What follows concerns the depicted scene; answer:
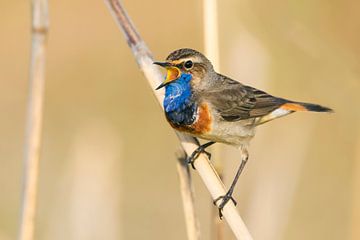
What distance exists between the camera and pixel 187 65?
148 inches

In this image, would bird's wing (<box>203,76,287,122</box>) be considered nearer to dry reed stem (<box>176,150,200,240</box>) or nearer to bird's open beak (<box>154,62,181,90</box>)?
bird's open beak (<box>154,62,181,90</box>)

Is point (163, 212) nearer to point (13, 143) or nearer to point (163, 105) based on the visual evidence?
point (13, 143)

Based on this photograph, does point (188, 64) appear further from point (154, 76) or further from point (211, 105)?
point (154, 76)

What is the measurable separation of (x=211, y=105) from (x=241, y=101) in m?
0.22

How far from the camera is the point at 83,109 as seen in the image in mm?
6305

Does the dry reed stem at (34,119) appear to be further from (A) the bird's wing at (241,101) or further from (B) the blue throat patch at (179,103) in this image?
(A) the bird's wing at (241,101)

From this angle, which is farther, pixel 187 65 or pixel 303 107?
pixel 303 107

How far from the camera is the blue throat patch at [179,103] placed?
3712 mm

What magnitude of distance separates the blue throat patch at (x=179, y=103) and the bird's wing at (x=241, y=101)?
0.20m

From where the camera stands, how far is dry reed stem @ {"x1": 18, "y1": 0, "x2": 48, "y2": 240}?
313 cm

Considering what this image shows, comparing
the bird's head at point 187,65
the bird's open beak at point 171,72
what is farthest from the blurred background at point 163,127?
the bird's open beak at point 171,72

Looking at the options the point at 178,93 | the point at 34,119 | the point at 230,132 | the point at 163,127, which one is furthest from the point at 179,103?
the point at 163,127

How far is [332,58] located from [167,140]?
2.05m

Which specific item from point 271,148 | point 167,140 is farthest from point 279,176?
point 167,140
